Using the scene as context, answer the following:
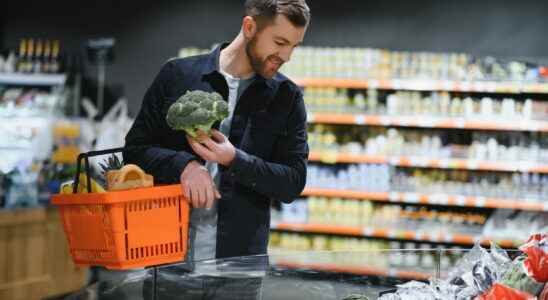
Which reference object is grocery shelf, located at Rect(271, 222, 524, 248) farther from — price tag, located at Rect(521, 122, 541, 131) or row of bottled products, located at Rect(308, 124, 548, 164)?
price tag, located at Rect(521, 122, 541, 131)

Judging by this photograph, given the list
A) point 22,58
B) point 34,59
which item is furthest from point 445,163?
point 22,58

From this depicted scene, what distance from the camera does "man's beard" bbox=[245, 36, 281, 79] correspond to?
2189 millimetres

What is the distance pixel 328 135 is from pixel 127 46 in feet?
8.49

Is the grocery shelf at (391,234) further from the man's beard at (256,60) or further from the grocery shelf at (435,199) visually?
the man's beard at (256,60)

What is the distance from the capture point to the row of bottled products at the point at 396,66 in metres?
5.83

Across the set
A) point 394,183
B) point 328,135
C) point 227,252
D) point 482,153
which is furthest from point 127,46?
point 227,252

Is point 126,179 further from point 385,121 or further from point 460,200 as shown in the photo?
point 460,200

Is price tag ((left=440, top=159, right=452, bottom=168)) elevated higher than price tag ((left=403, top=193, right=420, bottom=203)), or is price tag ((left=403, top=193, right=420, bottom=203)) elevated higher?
price tag ((left=440, top=159, right=452, bottom=168))

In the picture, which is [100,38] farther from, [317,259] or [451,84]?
[317,259]

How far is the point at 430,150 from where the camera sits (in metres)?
5.96

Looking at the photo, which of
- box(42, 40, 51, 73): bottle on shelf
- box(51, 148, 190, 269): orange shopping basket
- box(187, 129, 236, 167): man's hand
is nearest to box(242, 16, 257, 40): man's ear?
box(187, 129, 236, 167): man's hand

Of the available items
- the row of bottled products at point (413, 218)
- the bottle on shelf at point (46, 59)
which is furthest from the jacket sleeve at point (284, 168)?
the bottle on shelf at point (46, 59)

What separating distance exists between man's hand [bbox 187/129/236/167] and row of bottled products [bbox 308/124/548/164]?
4.09 m

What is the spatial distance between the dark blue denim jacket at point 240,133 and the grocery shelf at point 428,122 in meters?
3.60
